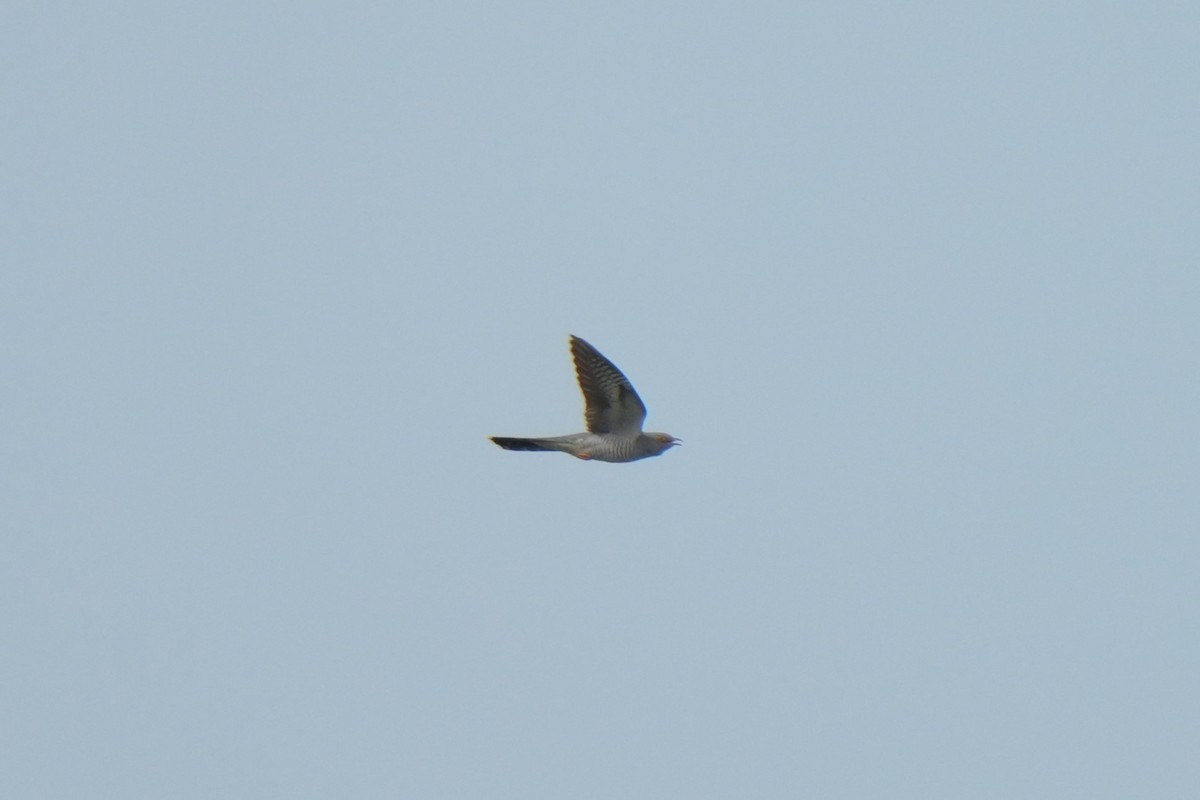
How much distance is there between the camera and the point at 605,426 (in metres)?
37.2

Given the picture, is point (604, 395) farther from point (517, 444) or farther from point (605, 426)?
point (517, 444)

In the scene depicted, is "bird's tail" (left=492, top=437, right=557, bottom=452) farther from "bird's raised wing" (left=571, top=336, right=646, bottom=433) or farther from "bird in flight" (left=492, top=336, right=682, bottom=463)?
"bird's raised wing" (left=571, top=336, right=646, bottom=433)

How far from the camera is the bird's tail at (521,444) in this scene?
1458 inches

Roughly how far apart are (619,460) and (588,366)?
53.6 inches

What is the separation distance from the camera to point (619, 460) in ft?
123

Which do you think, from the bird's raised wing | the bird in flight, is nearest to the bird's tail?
the bird in flight

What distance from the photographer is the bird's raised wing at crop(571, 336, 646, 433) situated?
120ft

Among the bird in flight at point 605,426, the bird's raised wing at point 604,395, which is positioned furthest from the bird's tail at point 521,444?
the bird's raised wing at point 604,395

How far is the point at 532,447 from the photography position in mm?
37250

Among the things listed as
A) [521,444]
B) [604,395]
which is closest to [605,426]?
[604,395]

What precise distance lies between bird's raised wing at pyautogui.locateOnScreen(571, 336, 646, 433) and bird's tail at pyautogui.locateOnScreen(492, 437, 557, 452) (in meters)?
0.62

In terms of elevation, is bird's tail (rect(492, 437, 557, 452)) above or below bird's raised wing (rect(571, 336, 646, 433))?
below

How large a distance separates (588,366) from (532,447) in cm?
132

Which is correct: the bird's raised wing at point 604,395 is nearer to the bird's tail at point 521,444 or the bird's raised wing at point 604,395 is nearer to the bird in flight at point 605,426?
the bird in flight at point 605,426
